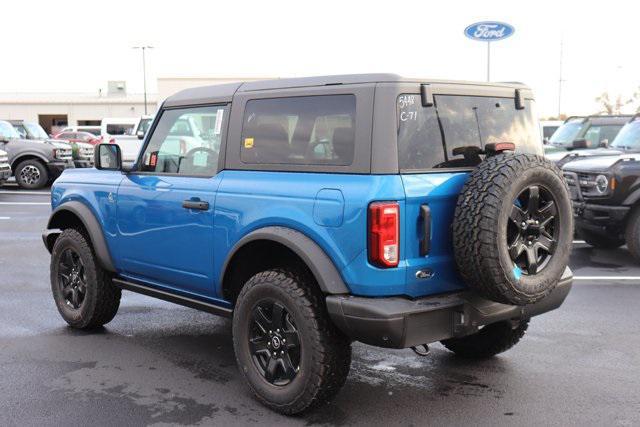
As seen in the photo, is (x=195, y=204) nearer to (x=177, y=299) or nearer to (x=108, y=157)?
(x=177, y=299)

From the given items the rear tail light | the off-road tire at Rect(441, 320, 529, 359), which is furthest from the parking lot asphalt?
the rear tail light

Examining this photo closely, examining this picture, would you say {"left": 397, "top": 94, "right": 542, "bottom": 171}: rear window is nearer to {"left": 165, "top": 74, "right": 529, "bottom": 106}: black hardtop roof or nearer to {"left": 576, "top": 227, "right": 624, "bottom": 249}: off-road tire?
{"left": 165, "top": 74, "right": 529, "bottom": 106}: black hardtop roof

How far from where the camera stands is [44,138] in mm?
19891

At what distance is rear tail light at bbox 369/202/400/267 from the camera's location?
349 centimetres

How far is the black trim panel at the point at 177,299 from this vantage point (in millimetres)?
4512

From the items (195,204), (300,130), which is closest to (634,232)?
(300,130)

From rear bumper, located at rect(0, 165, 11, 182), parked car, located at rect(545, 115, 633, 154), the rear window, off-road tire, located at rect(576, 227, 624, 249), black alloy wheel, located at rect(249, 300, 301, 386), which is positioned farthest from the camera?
rear bumper, located at rect(0, 165, 11, 182)

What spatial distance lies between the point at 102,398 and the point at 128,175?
1.71 metres

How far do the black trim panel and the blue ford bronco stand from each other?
0.06 ft

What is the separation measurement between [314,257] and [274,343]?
0.68 metres

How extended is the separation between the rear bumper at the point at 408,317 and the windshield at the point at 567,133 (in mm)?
11728

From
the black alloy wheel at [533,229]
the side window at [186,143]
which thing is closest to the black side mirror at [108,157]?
the side window at [186,143]

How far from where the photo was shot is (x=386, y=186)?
3.54m

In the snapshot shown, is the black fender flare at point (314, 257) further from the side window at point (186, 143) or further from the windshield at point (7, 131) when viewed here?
the windshield at point (7, 131)
